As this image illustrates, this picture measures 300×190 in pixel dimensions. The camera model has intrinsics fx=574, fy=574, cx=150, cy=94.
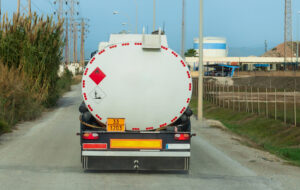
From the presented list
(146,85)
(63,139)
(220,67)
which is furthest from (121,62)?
(220,67)

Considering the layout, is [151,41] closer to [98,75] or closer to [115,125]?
[98,75]

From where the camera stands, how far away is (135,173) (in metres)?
10.9

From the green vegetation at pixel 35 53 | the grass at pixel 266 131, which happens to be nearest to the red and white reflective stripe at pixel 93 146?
the grass at pixel 266 131

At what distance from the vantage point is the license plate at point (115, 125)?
1005 centimetres

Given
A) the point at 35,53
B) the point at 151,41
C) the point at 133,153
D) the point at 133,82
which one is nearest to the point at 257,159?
the point at 133,153

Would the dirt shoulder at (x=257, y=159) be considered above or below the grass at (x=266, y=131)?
above

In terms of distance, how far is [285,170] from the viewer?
11852mm

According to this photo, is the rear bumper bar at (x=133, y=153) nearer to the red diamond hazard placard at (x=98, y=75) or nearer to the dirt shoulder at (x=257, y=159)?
the red diamond hazard placard at (x=98, y=75)

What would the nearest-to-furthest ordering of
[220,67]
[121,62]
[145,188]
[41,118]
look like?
[145,188]
[121,62]
[41,118]
[220,67]

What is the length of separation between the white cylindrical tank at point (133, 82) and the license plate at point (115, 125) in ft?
0.23

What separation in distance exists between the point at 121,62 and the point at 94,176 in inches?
84.1

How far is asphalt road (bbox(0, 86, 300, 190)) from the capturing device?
959 centimetres

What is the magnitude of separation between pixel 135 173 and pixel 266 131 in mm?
13076

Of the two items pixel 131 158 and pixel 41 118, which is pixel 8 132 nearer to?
pixel 41 118
